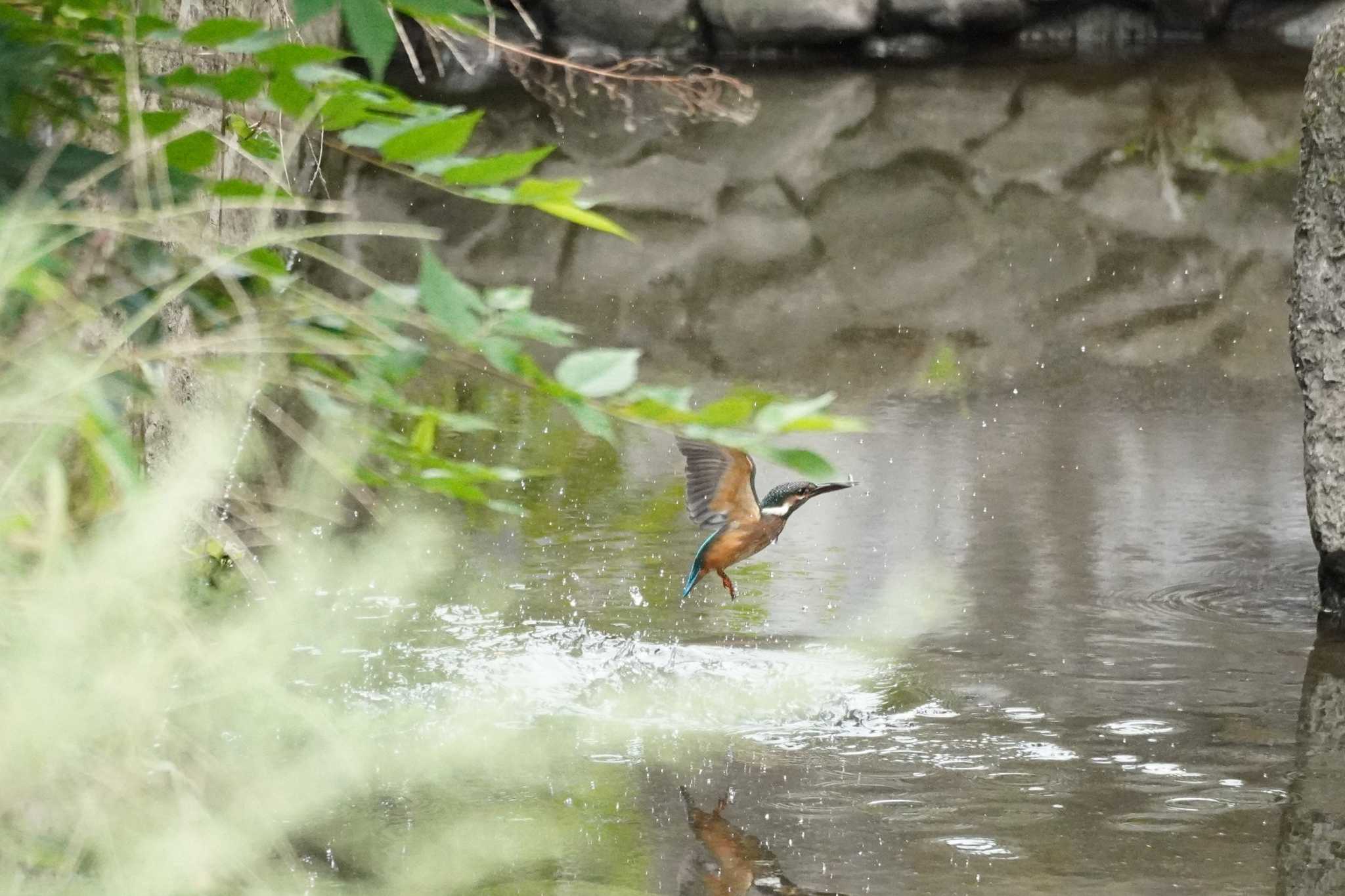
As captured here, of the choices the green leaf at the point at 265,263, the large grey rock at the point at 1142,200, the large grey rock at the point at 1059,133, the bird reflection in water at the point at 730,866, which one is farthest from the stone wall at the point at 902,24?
the green leaf at the point at 265,263

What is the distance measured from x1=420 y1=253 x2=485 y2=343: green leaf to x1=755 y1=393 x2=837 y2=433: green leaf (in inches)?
7.2

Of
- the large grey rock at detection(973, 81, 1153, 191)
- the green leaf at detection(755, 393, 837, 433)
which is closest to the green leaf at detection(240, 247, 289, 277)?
the green leaf at detection(755, 393, 837, 433)

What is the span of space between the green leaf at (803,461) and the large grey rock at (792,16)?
11.9m

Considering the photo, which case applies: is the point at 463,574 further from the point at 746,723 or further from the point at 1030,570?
the point at 1030,570

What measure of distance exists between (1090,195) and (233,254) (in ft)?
27.3

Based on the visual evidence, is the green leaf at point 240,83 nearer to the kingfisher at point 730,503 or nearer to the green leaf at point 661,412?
the green leaf at point 661,412

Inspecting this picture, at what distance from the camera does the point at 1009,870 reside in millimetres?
2832

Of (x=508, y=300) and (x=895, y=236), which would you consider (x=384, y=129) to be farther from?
(x=895, y=236)

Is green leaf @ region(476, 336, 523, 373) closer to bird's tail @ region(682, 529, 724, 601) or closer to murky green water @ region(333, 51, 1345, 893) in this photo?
murky green water @ region(333, 51, 1345, 893)

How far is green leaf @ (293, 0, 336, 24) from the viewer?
3.23ft

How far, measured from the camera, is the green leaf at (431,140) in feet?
3.12

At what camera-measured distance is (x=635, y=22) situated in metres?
12.3

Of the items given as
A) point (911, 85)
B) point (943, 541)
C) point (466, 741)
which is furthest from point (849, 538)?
point (911, 85)

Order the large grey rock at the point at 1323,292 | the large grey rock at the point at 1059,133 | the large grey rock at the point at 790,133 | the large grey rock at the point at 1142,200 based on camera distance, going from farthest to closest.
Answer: the large grey rock at the point at 790,133 < the large grey rock at the point at 1059,133 < the large grey rock at the point at 1142,200 < the large grey rock at the point at 1323,292
